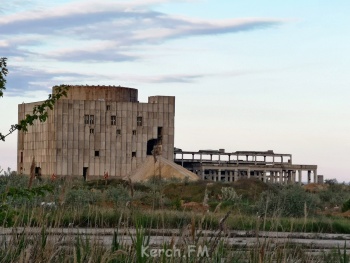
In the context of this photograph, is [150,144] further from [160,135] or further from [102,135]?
[102,135]

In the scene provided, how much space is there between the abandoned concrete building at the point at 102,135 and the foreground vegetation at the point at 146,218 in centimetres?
3299

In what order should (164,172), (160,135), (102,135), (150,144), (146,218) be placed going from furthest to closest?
1. (150,144)
2. (160,135)
3. (102,135)
4. (164,172)
5. (146,218)

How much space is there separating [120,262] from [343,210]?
96.7ft

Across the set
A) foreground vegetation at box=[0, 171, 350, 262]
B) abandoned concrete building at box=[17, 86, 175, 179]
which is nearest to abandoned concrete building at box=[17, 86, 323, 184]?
abandoned concrete building at box=[17, 86, 175, 179]

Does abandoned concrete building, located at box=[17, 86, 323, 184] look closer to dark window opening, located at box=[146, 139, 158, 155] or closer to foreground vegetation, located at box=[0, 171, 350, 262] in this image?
dark window opening, located at box=[146, 139, 158, 155]

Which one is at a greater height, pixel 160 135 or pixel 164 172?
pixel 160 135

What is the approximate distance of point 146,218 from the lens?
13656 mm

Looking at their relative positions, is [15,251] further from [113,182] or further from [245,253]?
[113,182]

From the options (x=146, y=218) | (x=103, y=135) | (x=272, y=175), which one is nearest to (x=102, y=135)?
(x=103, y=135)

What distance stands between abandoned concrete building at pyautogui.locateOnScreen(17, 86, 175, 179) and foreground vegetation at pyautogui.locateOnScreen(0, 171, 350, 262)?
108 ft

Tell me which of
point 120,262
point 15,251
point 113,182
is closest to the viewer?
point 120,262

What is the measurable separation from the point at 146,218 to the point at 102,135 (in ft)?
231

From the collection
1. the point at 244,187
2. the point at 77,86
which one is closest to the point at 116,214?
the point at 244,187

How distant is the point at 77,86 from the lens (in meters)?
89.2
